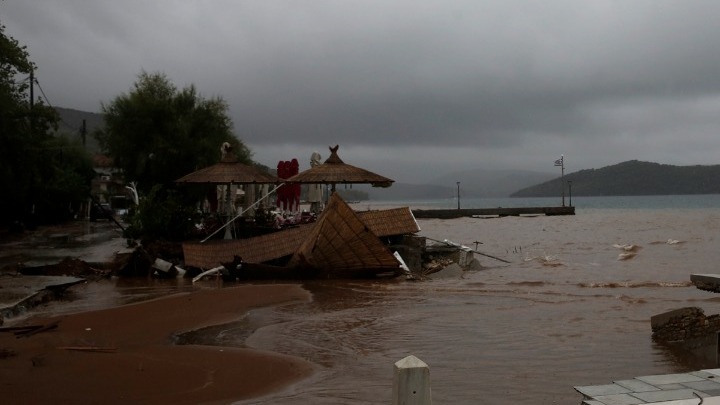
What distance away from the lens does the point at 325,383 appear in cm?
700

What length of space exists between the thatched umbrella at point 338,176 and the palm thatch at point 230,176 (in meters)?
1.05

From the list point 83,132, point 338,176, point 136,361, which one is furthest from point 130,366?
point 83,132

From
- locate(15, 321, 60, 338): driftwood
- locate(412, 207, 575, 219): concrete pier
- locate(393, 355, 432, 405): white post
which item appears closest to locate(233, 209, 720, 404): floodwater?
locate(15, 321, 60, 338): driftwood

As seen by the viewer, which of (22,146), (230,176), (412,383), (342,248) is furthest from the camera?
(22,146)

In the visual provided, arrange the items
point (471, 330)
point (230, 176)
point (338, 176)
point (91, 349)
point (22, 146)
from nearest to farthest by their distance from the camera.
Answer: point (91, 349) < point (471, 330) < point (338, 176) < point (230, 176) < point (22, 146)

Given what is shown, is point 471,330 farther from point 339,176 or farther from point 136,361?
point 339,176

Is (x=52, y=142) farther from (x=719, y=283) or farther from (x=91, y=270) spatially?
(x=719, y=283)

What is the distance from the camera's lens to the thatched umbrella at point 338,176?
1831 cm

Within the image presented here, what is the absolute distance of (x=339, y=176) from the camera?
18469 millimetres

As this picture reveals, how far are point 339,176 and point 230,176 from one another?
10.2 feet

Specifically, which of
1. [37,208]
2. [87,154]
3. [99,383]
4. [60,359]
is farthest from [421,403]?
[87,154]

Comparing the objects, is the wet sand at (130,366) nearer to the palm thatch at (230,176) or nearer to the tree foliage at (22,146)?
the palm thatch at (230,176)

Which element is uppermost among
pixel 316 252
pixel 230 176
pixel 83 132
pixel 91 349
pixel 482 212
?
Answer: pixel 83 132

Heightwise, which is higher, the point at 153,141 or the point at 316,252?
the point at 153,141
